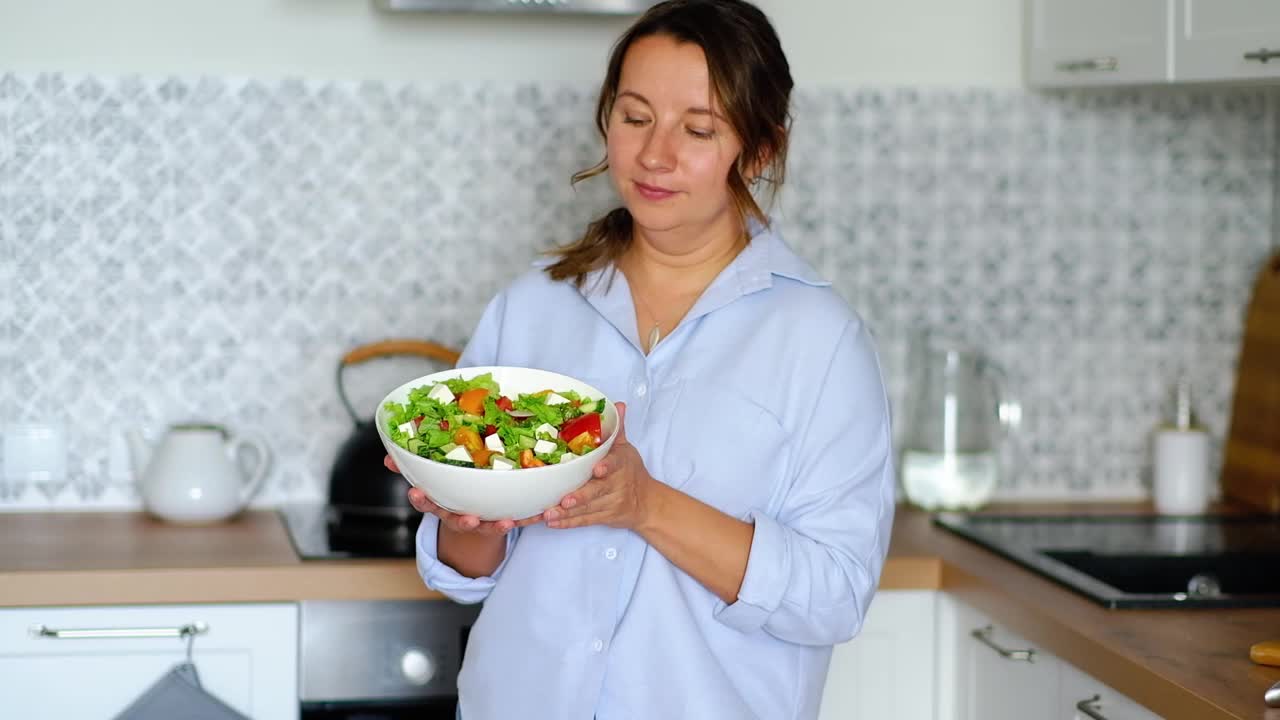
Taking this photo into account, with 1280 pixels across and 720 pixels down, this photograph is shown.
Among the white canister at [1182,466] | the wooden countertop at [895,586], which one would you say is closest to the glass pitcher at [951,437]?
the wooden countertop at [895,586]

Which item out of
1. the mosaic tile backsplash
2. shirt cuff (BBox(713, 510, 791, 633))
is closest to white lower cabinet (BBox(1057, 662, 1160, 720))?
shirt cuff (BBox(713, 510, 791, 633))

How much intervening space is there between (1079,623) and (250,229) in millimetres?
1422

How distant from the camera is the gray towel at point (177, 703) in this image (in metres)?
1.92

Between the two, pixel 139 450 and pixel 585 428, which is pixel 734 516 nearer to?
pixel 585 428

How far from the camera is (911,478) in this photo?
247 cm

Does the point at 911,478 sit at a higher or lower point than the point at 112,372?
lower

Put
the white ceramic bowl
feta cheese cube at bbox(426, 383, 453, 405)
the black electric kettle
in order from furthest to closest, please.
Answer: the black electric kettle
feta cheese cube at bbox(426, 383, 453, 405)
the white ceramic bowl

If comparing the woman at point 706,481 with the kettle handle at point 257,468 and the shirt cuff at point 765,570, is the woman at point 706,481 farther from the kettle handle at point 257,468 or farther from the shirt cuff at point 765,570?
the kettle handle at point 257,468

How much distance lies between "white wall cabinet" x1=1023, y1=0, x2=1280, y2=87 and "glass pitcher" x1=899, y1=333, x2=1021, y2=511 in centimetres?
50

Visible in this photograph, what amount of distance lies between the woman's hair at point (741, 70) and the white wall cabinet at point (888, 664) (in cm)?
72

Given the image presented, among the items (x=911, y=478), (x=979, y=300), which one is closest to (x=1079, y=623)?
(x=911, y=478)

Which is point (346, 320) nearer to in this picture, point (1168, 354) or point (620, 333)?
point (620, 333)

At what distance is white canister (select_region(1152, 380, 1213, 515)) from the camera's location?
2.46 metres

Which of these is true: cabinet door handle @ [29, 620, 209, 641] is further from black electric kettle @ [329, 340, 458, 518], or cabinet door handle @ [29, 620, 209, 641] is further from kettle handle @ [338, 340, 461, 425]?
kettle handle @ [338, 340, 461, 425]
